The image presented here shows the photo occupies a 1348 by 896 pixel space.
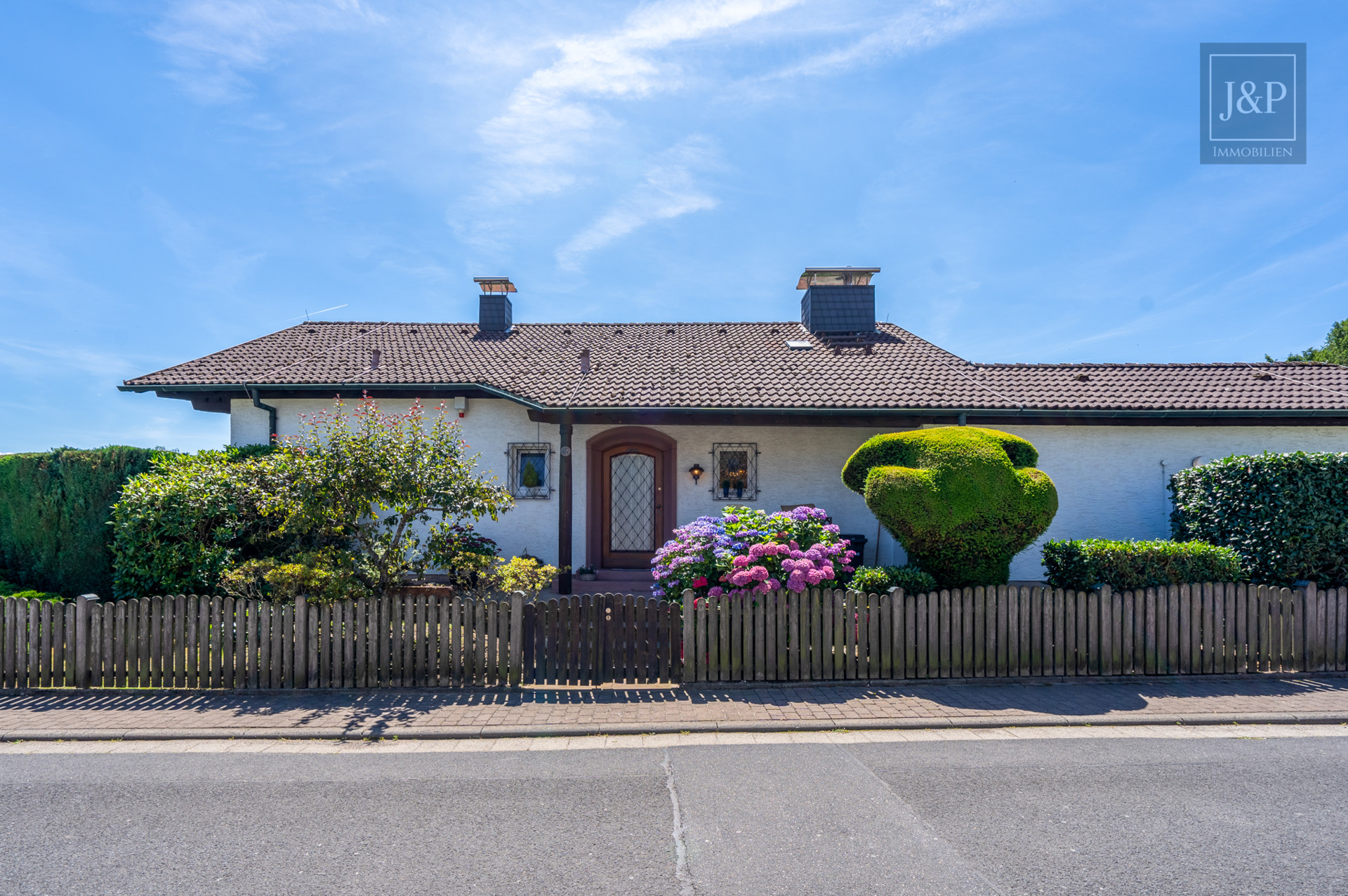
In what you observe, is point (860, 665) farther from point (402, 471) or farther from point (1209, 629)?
point (402, 471)

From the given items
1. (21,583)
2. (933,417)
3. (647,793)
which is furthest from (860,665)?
(21,583)

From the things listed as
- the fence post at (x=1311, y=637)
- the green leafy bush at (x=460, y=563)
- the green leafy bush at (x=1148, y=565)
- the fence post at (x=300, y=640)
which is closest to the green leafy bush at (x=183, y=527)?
the fence post at (x=300, y=640)

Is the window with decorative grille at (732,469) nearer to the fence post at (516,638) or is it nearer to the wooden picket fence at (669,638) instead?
the wooden picket fence at (669,638)

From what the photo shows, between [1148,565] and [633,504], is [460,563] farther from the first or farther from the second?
[1148,565]

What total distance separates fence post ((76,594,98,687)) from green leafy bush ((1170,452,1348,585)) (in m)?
13.1

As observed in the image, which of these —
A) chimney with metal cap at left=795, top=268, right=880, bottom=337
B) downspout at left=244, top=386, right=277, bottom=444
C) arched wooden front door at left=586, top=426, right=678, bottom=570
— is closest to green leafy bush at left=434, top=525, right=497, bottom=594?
A: arched wooden front door at left=586, top=426, right=678, bottom=570

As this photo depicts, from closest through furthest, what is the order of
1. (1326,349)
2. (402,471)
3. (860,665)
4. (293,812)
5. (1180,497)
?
1. (293,812)
2. (860,665)
3. (402,471)
4. (1180,497)
5. (1326,349)

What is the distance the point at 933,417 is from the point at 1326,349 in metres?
34.2

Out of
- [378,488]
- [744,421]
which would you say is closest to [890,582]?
[744,421]

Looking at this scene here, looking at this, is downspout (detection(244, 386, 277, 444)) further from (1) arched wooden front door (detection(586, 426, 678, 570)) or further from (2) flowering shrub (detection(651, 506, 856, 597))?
(2) flowering shrub (detection(651, 506, 856, 597))

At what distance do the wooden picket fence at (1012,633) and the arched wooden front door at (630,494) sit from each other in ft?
17.7

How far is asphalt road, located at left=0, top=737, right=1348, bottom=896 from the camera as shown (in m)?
3.33

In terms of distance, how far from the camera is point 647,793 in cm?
429

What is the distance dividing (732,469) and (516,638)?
6.34 meters
